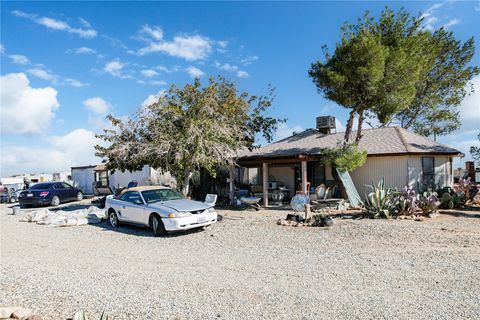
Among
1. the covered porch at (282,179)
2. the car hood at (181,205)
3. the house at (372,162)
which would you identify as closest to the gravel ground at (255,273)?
the car hood at (181,205)

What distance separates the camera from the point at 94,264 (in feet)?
24.0

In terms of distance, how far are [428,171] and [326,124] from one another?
699cm

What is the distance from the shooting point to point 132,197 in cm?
1174

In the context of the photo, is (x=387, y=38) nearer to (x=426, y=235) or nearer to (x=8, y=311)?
(x=426, y=235)

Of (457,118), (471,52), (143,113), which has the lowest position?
(143,113)

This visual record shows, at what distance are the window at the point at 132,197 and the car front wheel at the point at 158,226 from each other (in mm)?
981

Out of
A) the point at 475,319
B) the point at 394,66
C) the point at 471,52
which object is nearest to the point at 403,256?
the point at 475,319

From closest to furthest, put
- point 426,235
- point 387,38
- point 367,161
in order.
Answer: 1. point 426,235
2. point 387,38
3. point 367,161

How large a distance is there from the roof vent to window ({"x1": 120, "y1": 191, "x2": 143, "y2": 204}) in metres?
14.7

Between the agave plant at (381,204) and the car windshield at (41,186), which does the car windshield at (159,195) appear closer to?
the agave plant at (381,204)

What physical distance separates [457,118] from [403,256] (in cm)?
2779

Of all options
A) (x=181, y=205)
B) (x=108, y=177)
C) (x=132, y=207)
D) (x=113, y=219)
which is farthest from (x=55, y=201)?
(x=181, y=205)

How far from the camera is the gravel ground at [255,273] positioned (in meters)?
4.71

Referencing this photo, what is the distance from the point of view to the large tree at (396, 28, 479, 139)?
80.3 ft
